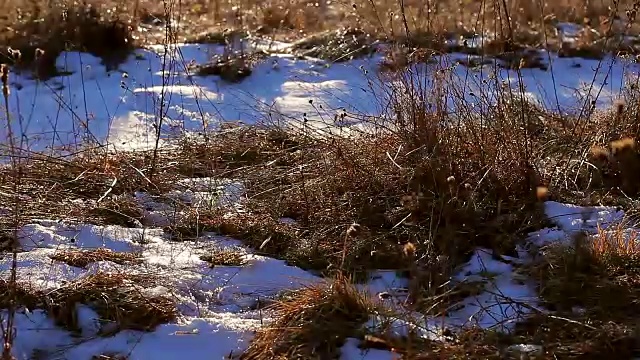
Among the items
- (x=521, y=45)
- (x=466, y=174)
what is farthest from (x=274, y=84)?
(x=466, y=174)

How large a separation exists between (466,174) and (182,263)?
1.42 m

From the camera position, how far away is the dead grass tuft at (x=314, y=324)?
7.96ft

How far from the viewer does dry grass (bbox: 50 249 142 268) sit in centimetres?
296

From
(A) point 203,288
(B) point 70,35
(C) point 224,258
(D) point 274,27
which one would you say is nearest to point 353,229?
(A) point 203,288

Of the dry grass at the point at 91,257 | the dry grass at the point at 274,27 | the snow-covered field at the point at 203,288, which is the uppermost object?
the dry grass at the point at 274,27

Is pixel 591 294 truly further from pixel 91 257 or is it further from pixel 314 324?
pixel 91 257

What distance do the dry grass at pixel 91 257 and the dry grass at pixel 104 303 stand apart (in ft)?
0.68

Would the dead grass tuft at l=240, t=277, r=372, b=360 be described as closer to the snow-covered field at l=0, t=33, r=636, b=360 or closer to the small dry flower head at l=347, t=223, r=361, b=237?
the snow-covered field at l=0, t=33, r=636, b=360

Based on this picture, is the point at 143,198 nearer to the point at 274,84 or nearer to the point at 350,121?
the point at 350,121

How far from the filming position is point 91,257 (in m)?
2.99

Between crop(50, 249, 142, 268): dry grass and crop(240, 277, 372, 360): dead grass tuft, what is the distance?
2.45 feet

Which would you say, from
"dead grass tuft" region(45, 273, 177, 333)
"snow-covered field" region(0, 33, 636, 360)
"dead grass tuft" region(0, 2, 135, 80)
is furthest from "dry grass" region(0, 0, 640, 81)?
"dead grass tuft" region(45, 273, 177, 333)

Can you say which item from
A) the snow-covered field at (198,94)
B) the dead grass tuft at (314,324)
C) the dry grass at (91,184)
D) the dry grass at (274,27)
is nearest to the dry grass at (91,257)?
the dry grass at (91,184)

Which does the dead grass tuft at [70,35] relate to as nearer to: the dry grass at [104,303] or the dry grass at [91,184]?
the dry grass at [91,184]
